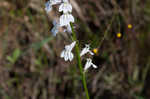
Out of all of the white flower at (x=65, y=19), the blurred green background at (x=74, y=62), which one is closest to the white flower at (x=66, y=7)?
the white flower at (x=65, y=19)

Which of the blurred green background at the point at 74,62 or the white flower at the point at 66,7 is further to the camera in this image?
the blurred green background at the point at 74,62

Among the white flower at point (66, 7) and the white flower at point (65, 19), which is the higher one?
the white flower at point (66, 7)

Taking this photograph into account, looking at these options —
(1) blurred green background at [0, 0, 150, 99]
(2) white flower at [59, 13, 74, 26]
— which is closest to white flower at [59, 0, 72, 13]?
(2) white flower at [59, 13, 74, 26]

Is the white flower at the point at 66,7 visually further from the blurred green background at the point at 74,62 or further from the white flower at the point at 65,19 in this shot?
the blurred green background at the point at 74,62

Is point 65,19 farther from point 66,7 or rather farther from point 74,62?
point 74,62

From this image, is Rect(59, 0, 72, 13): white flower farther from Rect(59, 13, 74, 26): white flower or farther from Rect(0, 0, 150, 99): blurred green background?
Rect(0, 0, 150, 99): blurred green background

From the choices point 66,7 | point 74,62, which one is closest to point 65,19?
point 66,7

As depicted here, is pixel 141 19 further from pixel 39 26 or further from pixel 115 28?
pixel 39 26

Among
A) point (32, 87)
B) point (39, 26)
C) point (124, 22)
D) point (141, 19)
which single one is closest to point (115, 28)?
point (124, 22)
